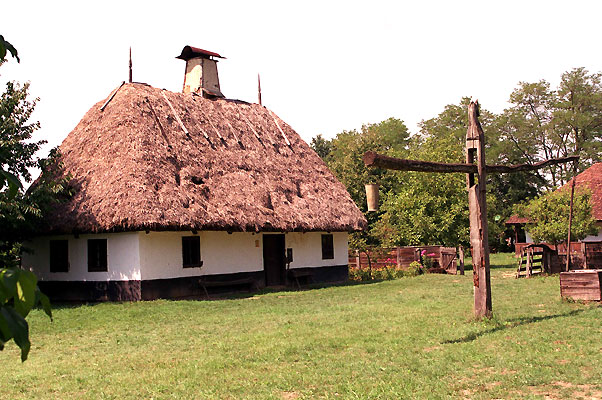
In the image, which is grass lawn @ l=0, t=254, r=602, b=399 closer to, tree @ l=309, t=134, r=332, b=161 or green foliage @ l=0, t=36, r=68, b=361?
green foliage @ l=0, t=36, r=68, b=361

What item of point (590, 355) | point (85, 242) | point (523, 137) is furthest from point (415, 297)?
point (523, 137)

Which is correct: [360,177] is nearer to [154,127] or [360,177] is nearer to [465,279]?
[465,279]

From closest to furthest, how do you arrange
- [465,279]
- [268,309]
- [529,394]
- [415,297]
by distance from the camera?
1. [529,394]
2. [268,309]
3. [415,297]
4. [465,279]

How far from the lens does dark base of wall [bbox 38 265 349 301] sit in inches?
778

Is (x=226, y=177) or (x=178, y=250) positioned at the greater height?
(x=226, y=177)

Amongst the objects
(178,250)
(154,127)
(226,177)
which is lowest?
(178,250)

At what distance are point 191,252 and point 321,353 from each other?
12382 millimetres

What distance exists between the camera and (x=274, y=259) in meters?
24.9

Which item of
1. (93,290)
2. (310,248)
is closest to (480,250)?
(93,290)

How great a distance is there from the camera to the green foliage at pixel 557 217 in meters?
28.4

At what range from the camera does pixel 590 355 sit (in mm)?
8859

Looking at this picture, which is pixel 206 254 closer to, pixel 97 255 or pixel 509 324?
pixel 97 255

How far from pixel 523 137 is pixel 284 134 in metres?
35.1

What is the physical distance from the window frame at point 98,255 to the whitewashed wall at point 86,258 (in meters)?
0.11
